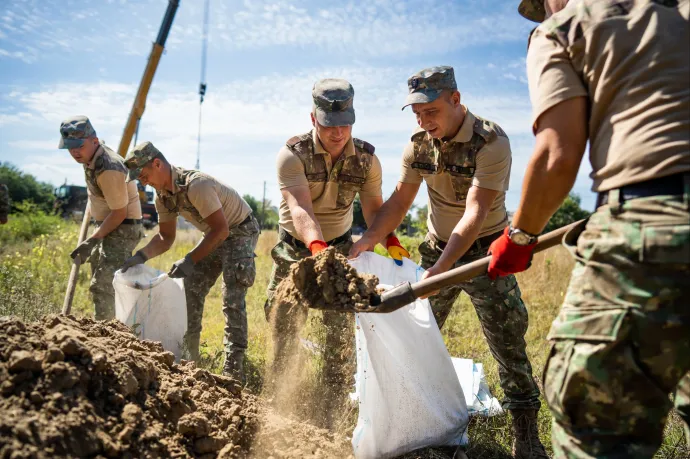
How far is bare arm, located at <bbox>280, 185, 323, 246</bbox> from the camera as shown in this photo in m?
3.04

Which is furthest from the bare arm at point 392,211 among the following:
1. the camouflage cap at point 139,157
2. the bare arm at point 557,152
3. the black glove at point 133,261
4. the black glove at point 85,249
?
the black glove at point 85,249

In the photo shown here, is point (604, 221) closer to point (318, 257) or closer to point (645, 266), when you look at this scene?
point (645, 266)

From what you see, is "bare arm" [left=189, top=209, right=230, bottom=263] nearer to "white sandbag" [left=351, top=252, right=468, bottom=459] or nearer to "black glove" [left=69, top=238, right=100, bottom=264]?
"black glove" [left=69, top=238, right=100, bottom=264]

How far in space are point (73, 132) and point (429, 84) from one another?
3429mm

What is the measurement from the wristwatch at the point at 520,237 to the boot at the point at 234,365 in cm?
267

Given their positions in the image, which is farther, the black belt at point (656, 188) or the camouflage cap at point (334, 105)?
the camouflage cap at point (334, 105)

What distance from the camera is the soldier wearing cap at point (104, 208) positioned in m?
4.59

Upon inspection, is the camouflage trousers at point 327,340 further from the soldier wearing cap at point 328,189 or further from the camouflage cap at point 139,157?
the camouflage cap at point 139,157

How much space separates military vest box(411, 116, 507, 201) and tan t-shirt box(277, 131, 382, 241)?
476 mm

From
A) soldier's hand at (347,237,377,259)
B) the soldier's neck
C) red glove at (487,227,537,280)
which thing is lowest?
soldier's hand at (347,237,377,259)

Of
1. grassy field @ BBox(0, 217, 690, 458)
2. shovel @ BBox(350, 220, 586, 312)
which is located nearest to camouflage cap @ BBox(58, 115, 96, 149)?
grassy field @ BBox(0, 217, 690, 458)

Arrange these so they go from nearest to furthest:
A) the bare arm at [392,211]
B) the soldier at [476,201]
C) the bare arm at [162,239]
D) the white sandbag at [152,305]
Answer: the soldier at [476,201]
the bare arm at [392,211]
the white sandbag at [152,305]
the bare arm at [162,239]

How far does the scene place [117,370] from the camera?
87.3 inches

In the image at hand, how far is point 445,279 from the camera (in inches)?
83.7
